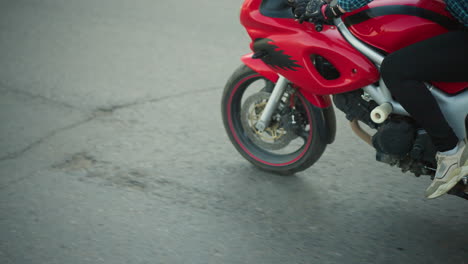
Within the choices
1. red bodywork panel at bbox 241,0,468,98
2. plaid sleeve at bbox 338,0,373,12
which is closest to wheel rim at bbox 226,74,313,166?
red bodywork panel at bbox 241,0,468,98

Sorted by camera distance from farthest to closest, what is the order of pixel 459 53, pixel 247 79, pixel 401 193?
1. pixel 247 79
2. pixel 401 193
3. pixel 459 53

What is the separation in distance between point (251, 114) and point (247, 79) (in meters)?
0.26

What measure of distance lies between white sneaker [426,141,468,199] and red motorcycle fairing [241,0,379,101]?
57 cm

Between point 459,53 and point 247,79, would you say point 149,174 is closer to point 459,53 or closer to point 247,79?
point 247,79

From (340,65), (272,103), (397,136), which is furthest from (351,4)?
(272,103)

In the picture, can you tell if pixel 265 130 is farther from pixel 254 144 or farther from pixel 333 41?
pixel 333 41

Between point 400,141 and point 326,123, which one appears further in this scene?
point 326,123

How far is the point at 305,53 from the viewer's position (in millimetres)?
3041

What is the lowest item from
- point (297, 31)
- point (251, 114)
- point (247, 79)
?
point (251, 114)

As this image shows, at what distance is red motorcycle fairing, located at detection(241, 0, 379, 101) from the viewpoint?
2883 millimetres

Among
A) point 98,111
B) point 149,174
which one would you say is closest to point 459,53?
point 149,174

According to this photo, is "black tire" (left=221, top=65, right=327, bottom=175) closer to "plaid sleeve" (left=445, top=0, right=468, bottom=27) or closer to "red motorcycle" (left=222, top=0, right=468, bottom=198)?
"red motorcycle" (left=222, top=0, right=468, bottom=198)

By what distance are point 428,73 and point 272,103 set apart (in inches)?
46.9

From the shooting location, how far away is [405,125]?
2.83 meters
